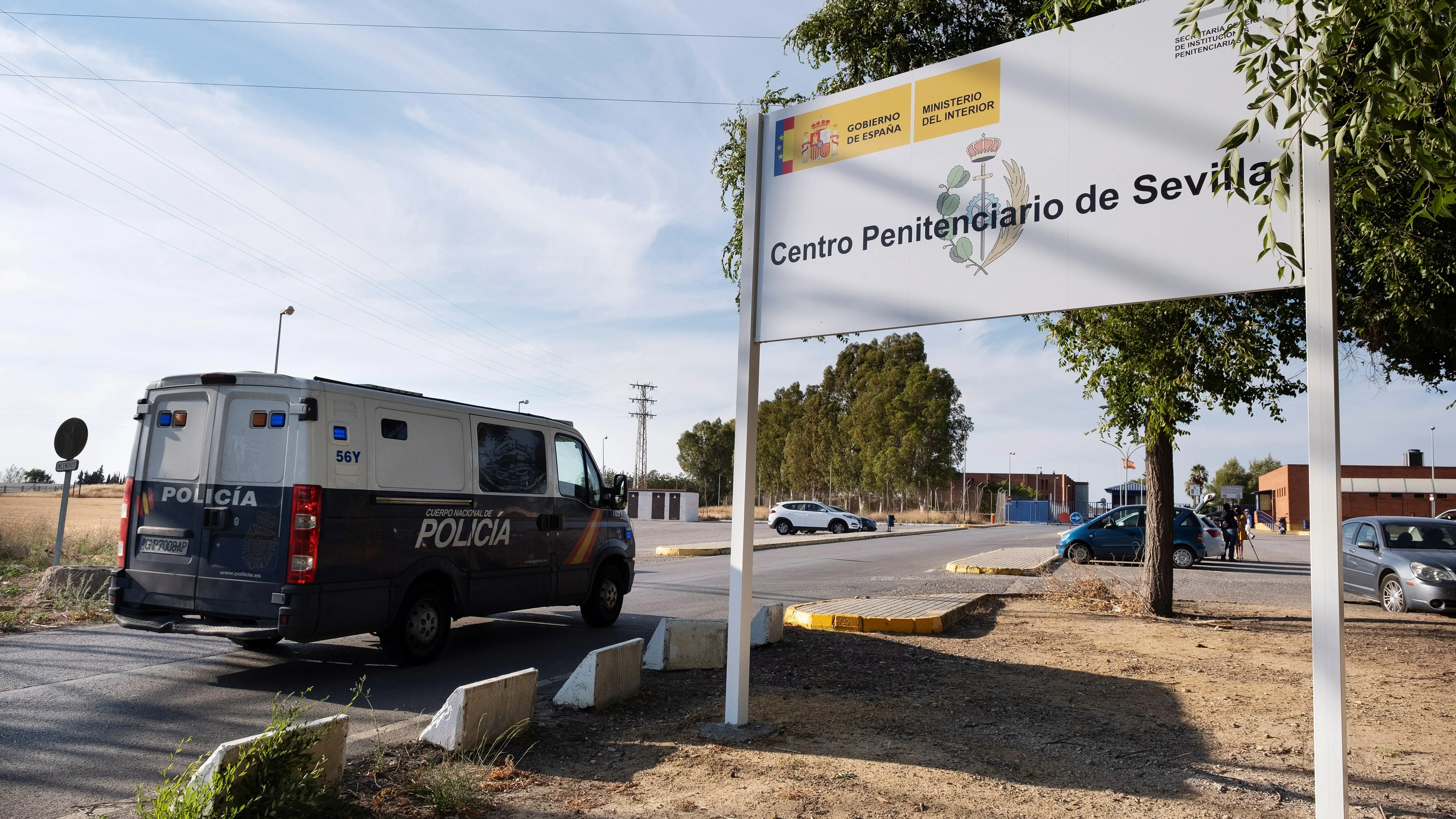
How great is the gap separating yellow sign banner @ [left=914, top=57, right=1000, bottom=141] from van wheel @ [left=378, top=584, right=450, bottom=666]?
5.53 m

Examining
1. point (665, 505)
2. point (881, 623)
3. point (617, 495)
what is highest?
point (617, 495)

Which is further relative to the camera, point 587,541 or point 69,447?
point 69,447

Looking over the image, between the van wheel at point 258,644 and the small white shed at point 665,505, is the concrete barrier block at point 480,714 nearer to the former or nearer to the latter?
the van wheel at point 258,644

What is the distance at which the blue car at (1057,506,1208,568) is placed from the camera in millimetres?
20594

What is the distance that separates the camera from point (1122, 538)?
20562 mm

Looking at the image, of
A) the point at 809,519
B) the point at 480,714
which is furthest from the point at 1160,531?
the point at 809,519

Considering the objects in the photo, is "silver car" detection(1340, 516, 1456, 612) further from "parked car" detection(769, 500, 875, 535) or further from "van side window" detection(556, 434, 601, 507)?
"parked car" detection(769, 500, 875, 535)

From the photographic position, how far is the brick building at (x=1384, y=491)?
5984 cm

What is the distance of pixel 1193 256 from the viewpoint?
4.61 metres

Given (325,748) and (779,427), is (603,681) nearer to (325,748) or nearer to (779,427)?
(325,748)

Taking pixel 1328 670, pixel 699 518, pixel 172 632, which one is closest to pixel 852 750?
pixel 1328 670

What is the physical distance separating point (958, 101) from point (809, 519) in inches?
1426

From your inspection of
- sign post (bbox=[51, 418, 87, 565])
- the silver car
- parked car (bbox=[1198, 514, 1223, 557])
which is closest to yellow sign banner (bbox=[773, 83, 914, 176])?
the silver car

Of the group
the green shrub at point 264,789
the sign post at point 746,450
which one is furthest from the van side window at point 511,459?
the green shrub at point 264,789
